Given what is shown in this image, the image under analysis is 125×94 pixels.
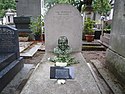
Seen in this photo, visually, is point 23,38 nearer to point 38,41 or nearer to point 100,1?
point 38,41

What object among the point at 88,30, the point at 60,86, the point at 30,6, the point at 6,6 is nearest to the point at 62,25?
the point at 60,86

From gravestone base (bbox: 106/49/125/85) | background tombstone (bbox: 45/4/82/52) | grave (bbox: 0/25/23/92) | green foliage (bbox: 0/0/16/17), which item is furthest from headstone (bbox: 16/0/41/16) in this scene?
green foliage (bbox: 0/0/16/17)

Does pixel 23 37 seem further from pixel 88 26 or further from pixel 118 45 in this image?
pixel 118 45

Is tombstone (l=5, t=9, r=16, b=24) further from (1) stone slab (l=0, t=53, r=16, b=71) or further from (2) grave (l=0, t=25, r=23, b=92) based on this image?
(1) stone slab (l=0, t=53, r=16, b=71)

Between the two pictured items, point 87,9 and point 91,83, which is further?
point 87,9

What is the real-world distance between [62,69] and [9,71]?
5.20ft

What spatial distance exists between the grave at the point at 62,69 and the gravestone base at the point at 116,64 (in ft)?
2.70

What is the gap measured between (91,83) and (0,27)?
9.83 ft

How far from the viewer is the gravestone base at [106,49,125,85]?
3.48m

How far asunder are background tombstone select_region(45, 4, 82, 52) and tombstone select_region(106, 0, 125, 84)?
3.58ft

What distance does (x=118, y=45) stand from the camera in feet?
12.7

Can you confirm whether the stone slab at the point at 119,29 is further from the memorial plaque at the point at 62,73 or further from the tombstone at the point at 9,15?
the tombstone at the point at 9,15

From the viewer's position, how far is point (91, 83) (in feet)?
8.37

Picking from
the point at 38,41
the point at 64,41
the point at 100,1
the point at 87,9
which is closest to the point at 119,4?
the point at 64,41
